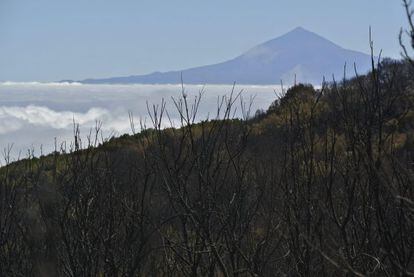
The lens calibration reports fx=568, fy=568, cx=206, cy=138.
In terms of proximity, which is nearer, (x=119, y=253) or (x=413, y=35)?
(x=413, y=35)

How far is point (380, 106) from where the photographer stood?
4.36 m

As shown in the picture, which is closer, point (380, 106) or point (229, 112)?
point (380, 106)

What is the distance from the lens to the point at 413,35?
8.26 feet

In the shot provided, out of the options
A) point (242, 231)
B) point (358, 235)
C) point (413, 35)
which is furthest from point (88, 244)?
point (413, 35)

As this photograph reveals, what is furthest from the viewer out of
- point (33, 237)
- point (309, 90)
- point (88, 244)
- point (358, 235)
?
point (309, 90)

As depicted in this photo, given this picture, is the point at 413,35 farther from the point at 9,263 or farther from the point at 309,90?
the point at 309,90

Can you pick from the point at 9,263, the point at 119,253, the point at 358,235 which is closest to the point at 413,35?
the point at 358,235

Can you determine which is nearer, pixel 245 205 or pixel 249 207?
pixel 249 207

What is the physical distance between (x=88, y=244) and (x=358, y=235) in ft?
9.25

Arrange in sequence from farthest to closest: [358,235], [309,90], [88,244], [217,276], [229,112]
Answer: [309,90], [217,276], [88,244], [229,112], [358,235]

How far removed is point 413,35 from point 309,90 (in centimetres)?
2982

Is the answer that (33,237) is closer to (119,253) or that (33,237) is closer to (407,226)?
(119,253)

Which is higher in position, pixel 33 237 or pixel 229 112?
pixel 229 112

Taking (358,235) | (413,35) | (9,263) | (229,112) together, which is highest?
(413,35)
